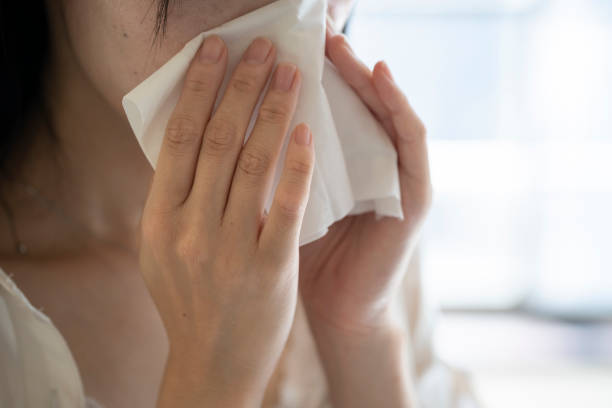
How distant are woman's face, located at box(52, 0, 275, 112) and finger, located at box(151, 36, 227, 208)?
3 cm

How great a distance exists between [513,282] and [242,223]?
162 centimetres

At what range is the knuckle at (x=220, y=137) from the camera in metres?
0.51

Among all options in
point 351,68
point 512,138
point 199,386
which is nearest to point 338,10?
point 351,68

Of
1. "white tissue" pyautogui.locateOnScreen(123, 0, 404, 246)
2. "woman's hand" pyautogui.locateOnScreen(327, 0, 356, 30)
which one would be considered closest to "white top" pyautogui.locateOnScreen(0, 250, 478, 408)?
"white tissue" pyautogui.locateOnScreen(123, 0, 404, 246)

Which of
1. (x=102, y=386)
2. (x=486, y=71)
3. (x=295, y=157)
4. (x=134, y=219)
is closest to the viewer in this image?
(x=295, y=157)

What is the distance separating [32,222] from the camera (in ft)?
2.57

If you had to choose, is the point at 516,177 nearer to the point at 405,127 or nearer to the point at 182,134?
the point at 405,127

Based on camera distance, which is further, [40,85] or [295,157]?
[40,85]

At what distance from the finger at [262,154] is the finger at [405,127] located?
0.13m

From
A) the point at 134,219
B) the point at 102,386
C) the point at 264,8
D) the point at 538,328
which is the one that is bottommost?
the point at 538,328

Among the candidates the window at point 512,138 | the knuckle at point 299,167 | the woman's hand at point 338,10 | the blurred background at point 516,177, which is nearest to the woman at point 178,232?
the knuckle at point 299,167

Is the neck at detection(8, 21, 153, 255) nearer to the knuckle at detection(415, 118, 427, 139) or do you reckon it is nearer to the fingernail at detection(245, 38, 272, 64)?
the fingernail at detection(245, 38, 272, 64)

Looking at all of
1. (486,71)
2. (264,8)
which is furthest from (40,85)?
(486,71)

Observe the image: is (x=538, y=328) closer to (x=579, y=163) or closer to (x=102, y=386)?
(x=579, y=163)
